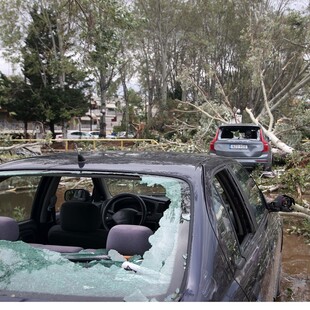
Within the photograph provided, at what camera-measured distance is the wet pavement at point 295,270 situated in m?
4.27

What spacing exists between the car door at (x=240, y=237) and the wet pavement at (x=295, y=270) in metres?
1.32

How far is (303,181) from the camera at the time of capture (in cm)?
794

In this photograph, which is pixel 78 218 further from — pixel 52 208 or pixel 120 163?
pixel 120 163

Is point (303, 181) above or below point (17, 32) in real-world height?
below

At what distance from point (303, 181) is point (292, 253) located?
248cm

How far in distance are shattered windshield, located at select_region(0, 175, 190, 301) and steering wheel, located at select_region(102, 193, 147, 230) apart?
0.97 meters

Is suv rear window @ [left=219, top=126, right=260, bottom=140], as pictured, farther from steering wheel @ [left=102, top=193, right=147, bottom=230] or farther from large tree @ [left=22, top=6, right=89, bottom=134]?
large tree @ [left=22, top=6, right=89, bottom=134]

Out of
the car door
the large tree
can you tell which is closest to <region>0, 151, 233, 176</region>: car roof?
the car door

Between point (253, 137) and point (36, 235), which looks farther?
point (253, 137)

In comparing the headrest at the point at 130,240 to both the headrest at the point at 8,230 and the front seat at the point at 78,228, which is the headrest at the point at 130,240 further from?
the front seat at the point at 78,228

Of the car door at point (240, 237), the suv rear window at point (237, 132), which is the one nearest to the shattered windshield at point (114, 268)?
the car door at point (240, 237)

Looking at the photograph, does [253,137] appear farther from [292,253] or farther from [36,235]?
[36,235]

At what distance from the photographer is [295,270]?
5.12 m
